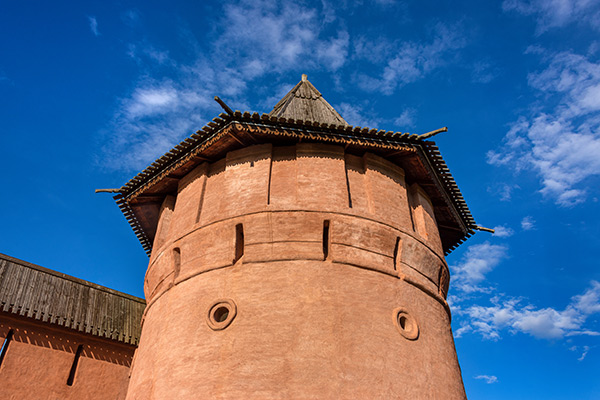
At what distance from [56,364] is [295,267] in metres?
7.23

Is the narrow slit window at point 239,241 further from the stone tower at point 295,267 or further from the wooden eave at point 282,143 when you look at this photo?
the wooden eave at point 282,143

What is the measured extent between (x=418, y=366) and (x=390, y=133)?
521 cm

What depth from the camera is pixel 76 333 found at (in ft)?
43.5

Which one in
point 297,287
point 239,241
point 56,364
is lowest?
point 56,364

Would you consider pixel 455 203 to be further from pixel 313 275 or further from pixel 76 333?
pixel 76 333

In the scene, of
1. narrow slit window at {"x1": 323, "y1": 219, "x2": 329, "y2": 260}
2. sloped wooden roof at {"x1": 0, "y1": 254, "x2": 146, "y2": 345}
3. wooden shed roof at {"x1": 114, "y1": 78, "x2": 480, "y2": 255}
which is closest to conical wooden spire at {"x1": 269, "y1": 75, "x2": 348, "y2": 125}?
wooden shed roof at {"x1": 114, "y1": 78, "x2": 480, "y2": 255}

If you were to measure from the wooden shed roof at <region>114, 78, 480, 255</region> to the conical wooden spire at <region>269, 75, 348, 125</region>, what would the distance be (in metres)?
0.13

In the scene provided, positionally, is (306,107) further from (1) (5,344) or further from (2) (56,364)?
(1) (5,344)

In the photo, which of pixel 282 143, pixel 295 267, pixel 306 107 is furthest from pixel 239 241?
pixel 306 107

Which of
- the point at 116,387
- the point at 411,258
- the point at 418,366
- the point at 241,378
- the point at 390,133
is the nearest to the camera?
the point at 241,378

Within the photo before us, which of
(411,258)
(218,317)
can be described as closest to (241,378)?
(218,317)

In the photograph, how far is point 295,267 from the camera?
387 inches

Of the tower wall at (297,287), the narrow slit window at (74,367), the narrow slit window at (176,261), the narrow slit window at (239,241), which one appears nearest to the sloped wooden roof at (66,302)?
the narrow slit window at (74,367)

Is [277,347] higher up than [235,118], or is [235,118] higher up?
[235,118]
